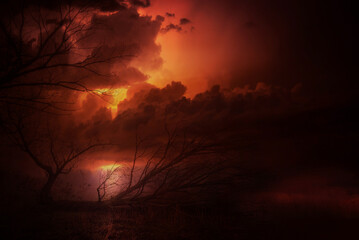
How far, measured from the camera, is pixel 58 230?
652cm

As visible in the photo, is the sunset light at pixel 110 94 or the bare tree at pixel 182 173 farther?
the bare tree at pixel 182 173

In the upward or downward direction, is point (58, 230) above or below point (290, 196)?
below

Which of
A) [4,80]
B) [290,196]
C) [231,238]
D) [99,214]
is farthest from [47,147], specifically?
[290,196]

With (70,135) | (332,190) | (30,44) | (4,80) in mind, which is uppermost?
(30,44)

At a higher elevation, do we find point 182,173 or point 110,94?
point 110,94

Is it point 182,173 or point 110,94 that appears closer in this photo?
point 110,94

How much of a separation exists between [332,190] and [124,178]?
1005 centimetres

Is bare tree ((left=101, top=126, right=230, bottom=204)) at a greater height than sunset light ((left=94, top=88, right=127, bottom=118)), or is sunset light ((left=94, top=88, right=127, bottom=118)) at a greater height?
sunset light ((left=94, top=88, right=127, bottom=118))

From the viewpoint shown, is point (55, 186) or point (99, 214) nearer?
point (99, 214)

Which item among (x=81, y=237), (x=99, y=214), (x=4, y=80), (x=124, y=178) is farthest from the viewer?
(x=124, y=178)

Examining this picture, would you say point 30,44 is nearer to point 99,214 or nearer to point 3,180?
point 99,214

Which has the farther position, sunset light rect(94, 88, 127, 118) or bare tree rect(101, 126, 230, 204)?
bare tree rect(101, 126, 230, 204)

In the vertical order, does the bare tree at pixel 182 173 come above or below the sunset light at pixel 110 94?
below

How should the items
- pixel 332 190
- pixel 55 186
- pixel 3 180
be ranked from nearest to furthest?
pixel 3 180 < pixel 332 190 < pixel 55 186
